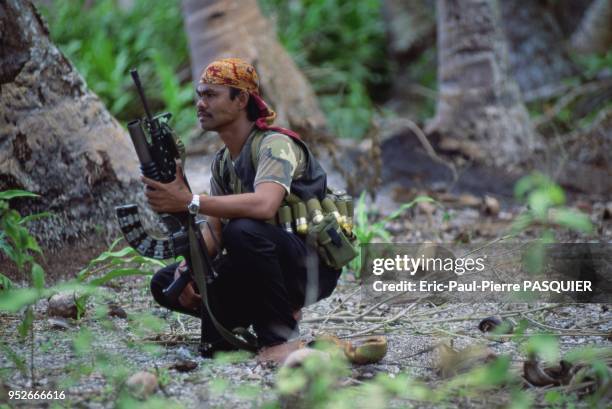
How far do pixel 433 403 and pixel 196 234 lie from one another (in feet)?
3.53

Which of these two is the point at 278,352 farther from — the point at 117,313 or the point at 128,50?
the point at 128,50

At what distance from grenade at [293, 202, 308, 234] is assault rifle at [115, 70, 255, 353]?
1.18 feet

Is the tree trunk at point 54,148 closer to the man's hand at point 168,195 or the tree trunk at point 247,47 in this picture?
the man's hand at point 168,195

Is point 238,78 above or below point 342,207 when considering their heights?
above

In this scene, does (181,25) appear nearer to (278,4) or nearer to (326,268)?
(278,4)

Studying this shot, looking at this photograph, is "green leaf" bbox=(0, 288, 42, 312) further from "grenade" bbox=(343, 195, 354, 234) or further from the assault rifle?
"grenade" bbox=(343, 195, 354, 234)

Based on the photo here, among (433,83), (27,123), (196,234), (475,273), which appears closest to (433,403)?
(196,234)

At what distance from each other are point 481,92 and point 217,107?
4200mm

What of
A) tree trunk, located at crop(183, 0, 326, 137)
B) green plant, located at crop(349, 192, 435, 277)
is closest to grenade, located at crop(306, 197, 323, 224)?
green plant, located at crop(349, 192, 435, 277)

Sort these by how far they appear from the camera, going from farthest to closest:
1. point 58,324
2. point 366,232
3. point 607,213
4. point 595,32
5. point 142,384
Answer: point 595,32 < point 607,213 < point 366,232 < point 58,324 < point 142,384

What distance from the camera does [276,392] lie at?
2789mm

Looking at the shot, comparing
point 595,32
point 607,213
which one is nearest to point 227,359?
point 607,213

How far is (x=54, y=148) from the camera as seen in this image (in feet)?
15.4

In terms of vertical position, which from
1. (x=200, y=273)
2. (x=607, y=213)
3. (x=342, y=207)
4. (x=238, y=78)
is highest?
(x=238, y=78)
